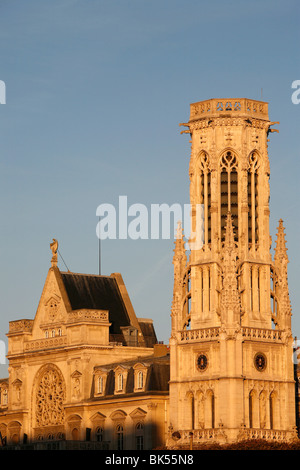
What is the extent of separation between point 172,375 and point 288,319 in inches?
467

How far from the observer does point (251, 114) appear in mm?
165375

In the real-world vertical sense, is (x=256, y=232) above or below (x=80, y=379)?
above

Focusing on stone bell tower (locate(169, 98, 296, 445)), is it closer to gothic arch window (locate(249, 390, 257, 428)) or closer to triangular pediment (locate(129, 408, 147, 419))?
gothic arch window (locate(249, 390, 257, 428))

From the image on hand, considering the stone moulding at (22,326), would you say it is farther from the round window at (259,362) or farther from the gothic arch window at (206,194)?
the round window at (259,362)

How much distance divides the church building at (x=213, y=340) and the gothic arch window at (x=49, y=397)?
63.3 inches

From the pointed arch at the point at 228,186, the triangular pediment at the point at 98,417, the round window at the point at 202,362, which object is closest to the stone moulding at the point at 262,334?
the round window at the point at 202,362

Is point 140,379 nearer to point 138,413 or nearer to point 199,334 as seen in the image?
point 138,413

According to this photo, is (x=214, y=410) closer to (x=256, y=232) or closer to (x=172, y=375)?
(x=172, y=375)

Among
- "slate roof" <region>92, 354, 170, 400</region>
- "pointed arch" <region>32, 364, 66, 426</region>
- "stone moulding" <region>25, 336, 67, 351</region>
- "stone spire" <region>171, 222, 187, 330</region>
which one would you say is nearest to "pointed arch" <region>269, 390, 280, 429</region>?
"slate roof" <region>92, 354, 170, 400</region>

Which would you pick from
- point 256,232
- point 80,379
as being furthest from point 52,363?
point 256,232

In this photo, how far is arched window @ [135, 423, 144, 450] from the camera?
16625 centimetres

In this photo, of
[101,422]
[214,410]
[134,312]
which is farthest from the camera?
[134,312]

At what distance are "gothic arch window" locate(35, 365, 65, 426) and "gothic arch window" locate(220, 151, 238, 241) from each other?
26.3 metres
